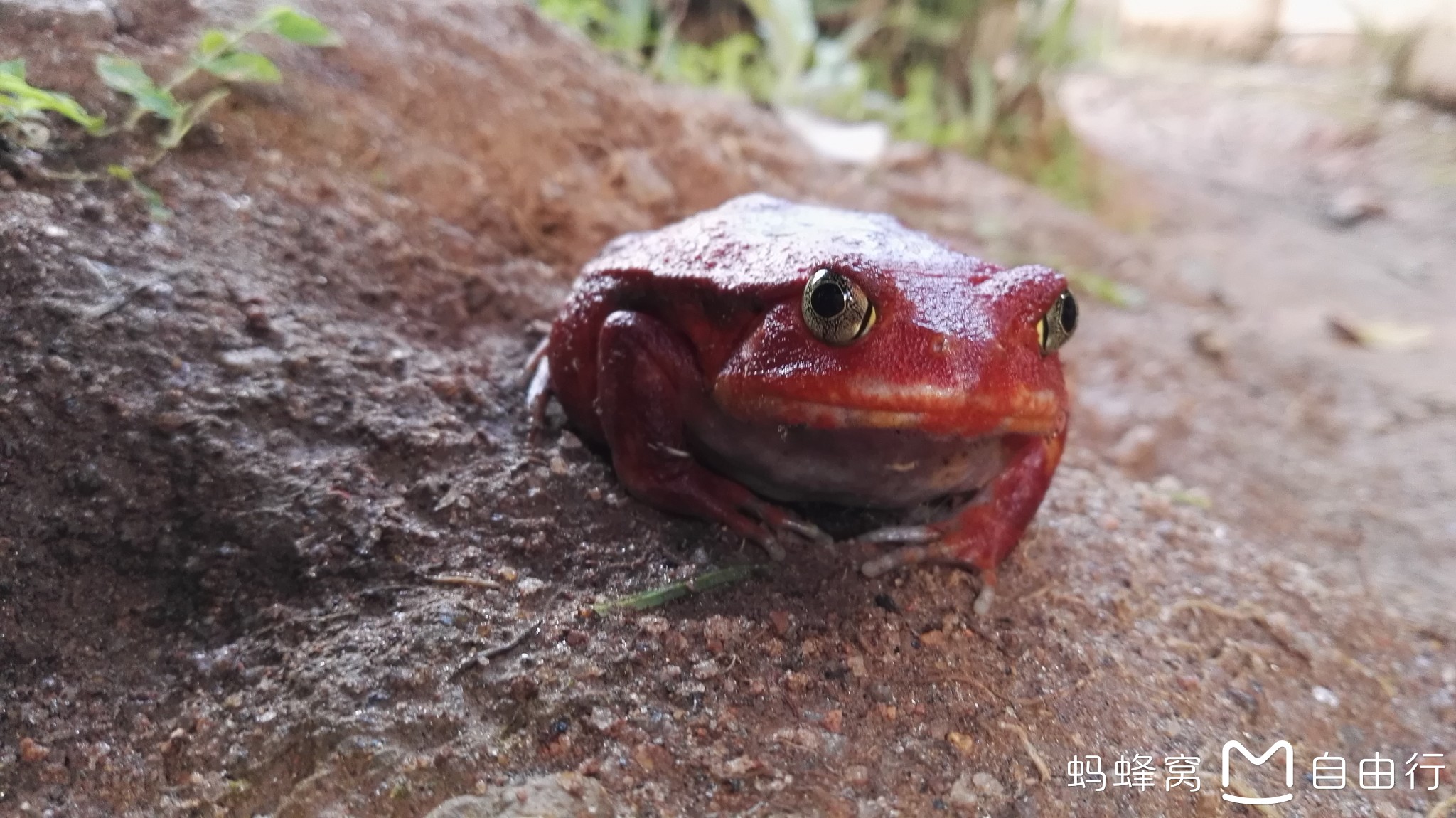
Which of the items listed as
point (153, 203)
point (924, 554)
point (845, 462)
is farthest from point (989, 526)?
point (153, 203)

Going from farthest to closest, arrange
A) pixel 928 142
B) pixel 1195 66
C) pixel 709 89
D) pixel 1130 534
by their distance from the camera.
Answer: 1. pixel 1195 66
2. pixel 928 142
3. pixel 709 89
4. pixel 1130 534

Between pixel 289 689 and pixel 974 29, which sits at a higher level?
pixel 974 29

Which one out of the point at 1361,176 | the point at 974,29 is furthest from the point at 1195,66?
the point at 974,29

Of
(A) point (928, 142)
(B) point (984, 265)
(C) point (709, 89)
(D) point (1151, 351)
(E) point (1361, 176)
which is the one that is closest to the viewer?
(B) point (984, 265)

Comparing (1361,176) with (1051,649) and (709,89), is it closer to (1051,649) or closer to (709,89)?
(709,89)

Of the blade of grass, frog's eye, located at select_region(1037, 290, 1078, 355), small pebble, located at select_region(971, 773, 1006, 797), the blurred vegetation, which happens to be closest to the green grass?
the blade of grass

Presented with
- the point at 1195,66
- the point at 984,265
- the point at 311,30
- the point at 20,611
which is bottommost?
the point at 20,611

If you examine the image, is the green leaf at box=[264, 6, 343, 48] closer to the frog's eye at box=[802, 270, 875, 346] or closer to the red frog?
the red frog

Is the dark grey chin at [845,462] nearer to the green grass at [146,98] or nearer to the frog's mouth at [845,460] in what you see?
the frog's mouth at [845,460]

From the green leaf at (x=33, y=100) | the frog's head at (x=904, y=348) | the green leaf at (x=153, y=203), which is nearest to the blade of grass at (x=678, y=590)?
the frog's head at (x=904, y=348)
